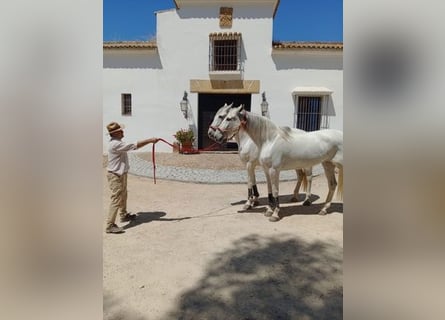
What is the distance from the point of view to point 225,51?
500 inches

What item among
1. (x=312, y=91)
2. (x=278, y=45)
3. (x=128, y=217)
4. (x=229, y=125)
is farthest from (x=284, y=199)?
(x=278, y=45)

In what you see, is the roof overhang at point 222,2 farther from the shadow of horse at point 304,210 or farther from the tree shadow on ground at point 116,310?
the tree shadow on ground at point 116,310

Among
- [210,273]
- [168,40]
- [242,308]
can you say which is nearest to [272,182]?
[210,273]

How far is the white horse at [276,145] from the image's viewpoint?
4.52m

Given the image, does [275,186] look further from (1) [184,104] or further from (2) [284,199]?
(1) [184,104]

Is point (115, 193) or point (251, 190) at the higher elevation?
point (115, 193)

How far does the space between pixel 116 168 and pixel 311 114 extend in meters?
9.96

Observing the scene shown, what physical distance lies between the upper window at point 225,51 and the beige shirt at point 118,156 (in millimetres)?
9138

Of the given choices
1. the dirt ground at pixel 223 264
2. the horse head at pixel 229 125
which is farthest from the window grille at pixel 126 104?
the horse head at pixel 229 125
